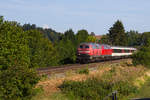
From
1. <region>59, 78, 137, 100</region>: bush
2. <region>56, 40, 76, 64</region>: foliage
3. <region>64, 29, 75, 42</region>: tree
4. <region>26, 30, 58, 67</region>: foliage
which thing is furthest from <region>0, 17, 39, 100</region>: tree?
<region>64, 29, 75, 42</region>: tree

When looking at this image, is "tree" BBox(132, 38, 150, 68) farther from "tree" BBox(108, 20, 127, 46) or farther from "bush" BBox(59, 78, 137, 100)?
"tree" BBox(108, 20, 127, 46)

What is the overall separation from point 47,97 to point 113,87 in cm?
450

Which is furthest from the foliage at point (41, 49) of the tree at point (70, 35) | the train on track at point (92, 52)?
the tree at point (70, 35)

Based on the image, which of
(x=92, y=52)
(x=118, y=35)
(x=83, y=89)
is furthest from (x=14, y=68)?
(x=118, y=35)

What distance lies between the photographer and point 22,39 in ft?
38.3

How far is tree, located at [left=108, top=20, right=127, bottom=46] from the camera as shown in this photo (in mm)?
100762

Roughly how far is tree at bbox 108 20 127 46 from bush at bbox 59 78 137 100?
8590cm

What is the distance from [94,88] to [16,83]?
5510mm

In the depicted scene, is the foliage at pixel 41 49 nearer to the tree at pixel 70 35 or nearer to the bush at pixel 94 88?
the bush at pixel 94 88

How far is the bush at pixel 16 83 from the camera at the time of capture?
31.6 ft

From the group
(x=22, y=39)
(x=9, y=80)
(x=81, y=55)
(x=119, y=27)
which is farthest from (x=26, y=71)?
(x=119, y=27)

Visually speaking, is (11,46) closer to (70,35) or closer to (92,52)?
(92,52)

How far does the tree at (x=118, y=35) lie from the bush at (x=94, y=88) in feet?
282

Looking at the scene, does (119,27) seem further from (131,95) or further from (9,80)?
(9,80)
